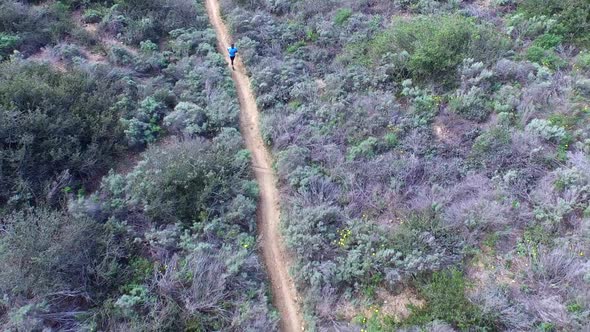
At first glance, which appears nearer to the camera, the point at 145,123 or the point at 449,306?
the point at 449,306

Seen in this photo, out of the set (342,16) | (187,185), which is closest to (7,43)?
(187,185)

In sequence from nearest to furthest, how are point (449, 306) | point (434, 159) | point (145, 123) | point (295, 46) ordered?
point (449, 306), point (434, 159), point (145, 123), point (295, 46)

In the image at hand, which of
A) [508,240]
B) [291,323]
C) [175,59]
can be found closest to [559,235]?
[508,240]

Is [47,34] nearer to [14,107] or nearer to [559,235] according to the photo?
[14,107]

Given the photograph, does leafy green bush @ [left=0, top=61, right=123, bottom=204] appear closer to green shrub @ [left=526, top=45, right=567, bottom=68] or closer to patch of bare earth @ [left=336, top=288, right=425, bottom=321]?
patch of bare earth @ [left=336, top=288, right=425, bottom=321]

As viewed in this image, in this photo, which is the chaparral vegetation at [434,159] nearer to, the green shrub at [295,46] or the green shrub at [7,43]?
the green shrub at [295,46]

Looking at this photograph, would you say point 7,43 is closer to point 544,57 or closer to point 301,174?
point 301,174

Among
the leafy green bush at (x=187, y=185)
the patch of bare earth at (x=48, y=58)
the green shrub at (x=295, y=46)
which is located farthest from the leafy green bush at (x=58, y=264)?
the green shrub at (x=295, y=46)
